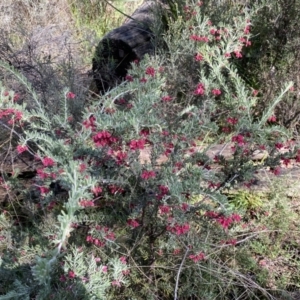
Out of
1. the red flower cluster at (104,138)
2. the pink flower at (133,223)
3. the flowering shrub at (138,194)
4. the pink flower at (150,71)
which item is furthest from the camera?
the pink flower at (150,71)

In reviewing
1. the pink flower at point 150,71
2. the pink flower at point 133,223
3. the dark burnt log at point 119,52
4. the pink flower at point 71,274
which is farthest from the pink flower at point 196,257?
the dark burnt log at point 119,52

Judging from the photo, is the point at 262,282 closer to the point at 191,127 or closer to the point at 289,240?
the point at 289,240

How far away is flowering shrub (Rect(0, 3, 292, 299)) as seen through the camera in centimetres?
185

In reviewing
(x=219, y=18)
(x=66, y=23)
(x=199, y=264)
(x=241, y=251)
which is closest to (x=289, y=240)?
(x=241, y=251)

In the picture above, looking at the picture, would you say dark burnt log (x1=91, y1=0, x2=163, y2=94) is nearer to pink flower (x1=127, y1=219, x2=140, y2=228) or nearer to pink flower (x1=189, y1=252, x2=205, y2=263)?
pink flower (x1=127, y1=219, x2=140, y2=228)

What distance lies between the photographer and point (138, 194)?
2154 millimetres

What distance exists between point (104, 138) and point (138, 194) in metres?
0.49

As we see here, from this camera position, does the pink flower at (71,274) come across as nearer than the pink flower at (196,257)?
Yes

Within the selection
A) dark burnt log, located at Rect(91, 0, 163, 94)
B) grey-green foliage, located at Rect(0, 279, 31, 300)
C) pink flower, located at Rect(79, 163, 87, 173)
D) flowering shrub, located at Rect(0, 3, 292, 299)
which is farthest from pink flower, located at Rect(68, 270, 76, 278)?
dark burnt log, located at Rect(91, 0, 163, 94)

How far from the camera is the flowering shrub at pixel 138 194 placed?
1854 millimetres

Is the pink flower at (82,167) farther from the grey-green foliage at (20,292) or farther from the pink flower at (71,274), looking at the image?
the grey-green foliage at (20,292)

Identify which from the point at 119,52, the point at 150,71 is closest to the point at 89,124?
the point at 150,71

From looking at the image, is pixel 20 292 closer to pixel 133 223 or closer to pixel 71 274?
pixel 71 274

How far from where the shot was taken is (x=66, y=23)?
5.21m
